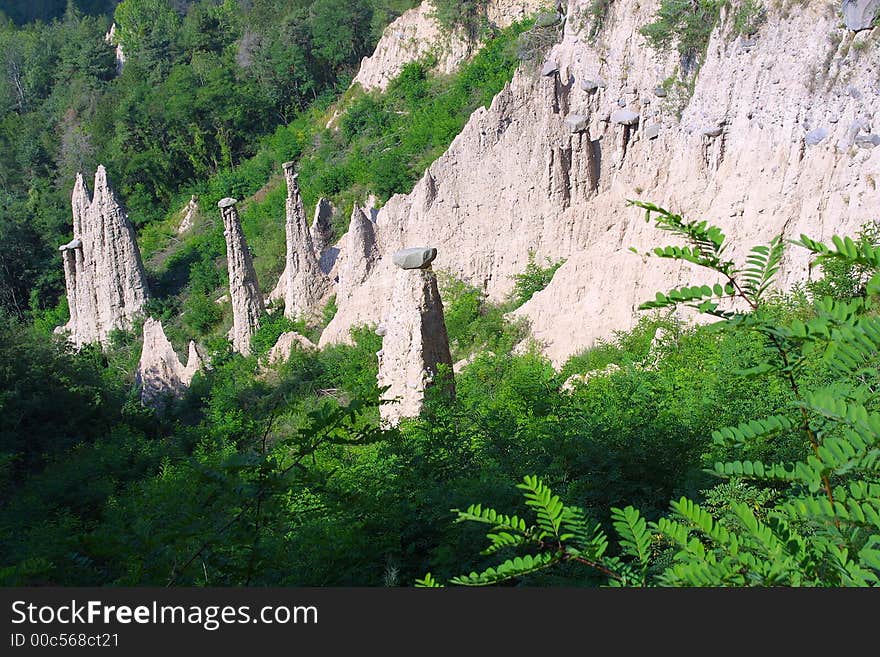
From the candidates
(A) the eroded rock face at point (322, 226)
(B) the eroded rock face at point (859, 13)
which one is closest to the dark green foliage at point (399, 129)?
(A) the eroded rock face at point (322, 226)

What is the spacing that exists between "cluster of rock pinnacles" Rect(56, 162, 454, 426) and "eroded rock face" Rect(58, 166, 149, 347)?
4 cm

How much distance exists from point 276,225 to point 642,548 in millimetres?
32895

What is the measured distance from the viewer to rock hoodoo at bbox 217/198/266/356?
75.9ft

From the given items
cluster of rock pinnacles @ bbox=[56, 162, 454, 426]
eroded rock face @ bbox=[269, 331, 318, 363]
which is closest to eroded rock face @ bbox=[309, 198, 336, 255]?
cluster of rock pinnacles @ bbox=[56, 162, 454, 426]

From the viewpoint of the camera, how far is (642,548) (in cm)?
275

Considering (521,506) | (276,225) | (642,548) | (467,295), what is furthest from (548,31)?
(642,548)

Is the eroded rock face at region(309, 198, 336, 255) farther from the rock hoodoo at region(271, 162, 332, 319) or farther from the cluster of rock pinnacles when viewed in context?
the rock hoodoo at region(271, 162, 332, 319)

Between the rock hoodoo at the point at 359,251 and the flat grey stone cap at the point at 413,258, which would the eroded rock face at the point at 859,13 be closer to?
the flat grey stone cap at the point at 413,258

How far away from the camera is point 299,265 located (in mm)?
24500

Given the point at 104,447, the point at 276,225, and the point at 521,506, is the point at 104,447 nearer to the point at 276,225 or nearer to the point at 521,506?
the point at 521,506

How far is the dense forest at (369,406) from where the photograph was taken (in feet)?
9.02

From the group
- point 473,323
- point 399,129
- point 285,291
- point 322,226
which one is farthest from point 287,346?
point 399,129

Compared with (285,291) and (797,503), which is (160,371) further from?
(797,503)

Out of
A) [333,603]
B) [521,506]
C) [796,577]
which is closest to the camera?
[333,603]
